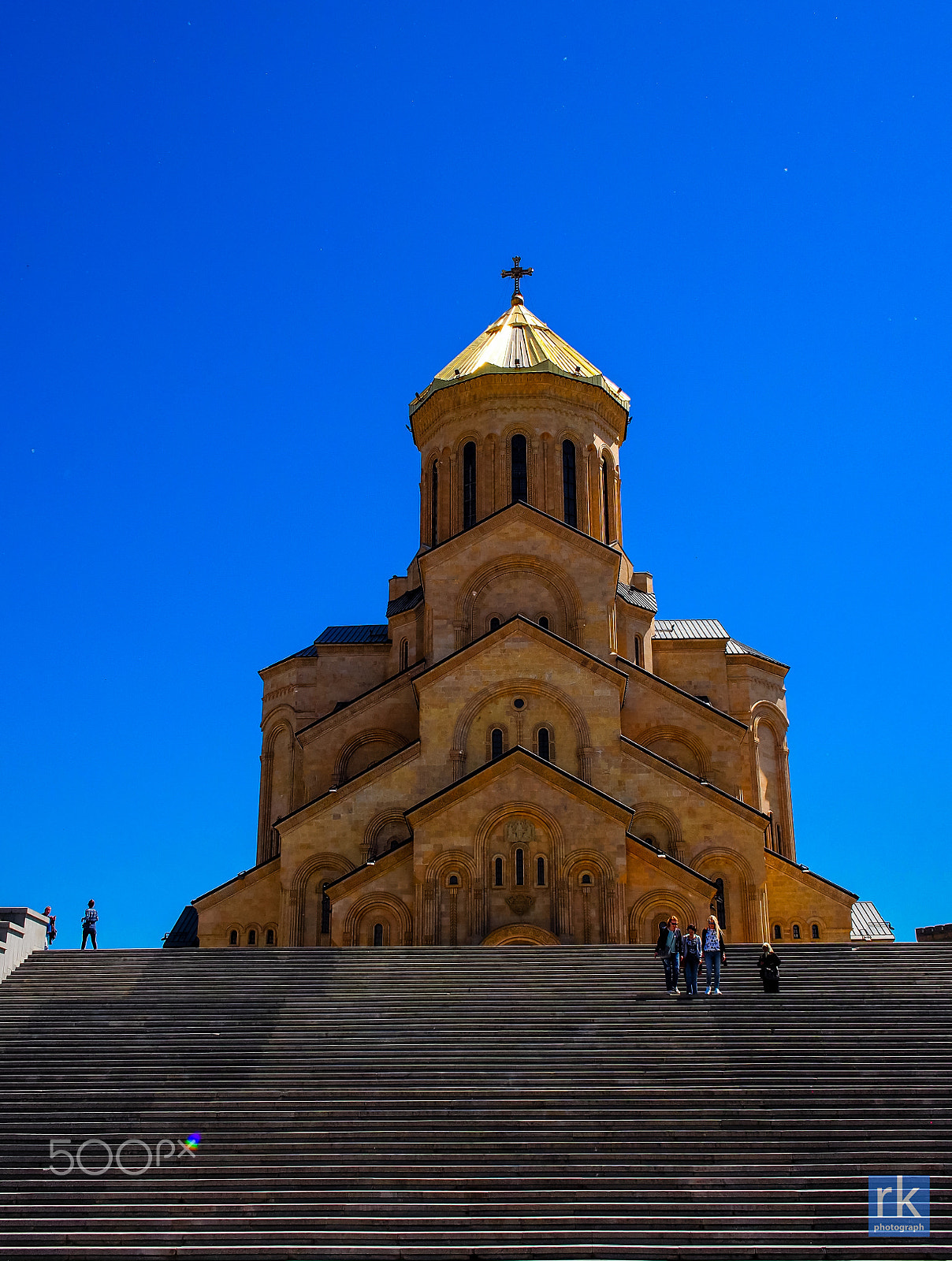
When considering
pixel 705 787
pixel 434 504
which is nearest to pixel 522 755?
pixel 705 787

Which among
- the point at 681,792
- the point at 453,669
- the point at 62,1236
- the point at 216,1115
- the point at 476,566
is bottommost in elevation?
the point at 62,1236

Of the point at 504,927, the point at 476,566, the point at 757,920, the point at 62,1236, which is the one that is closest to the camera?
the point at 62,1236

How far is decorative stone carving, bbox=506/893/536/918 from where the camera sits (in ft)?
81.7

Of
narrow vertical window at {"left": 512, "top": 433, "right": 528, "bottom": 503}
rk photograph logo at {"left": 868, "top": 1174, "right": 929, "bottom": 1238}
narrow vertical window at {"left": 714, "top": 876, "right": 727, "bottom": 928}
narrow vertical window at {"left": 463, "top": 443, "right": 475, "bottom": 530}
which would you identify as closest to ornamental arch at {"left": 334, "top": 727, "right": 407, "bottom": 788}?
narrow vertical window at {"left": 463, "top": 443, "right": 475, "bottom": 530}

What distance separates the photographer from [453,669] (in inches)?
1099

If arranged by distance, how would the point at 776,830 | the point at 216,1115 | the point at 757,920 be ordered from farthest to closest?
1. the point at 776,830
2. the point at 757,920
3. the point at 216,1115

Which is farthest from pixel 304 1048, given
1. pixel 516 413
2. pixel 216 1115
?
pixel 516 413

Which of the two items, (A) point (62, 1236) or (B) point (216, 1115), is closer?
(A) point (62, 1236)

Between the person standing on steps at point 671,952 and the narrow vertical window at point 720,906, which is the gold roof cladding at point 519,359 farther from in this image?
the person standing on steps at point 671,952

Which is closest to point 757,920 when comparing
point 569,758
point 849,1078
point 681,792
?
point 681,792

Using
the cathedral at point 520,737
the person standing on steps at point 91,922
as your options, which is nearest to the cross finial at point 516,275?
the cathedral at point 520,737

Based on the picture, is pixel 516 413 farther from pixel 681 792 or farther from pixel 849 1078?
pixel 849 1078

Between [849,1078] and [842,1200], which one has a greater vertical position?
[849,1078]

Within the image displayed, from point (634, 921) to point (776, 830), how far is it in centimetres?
929
